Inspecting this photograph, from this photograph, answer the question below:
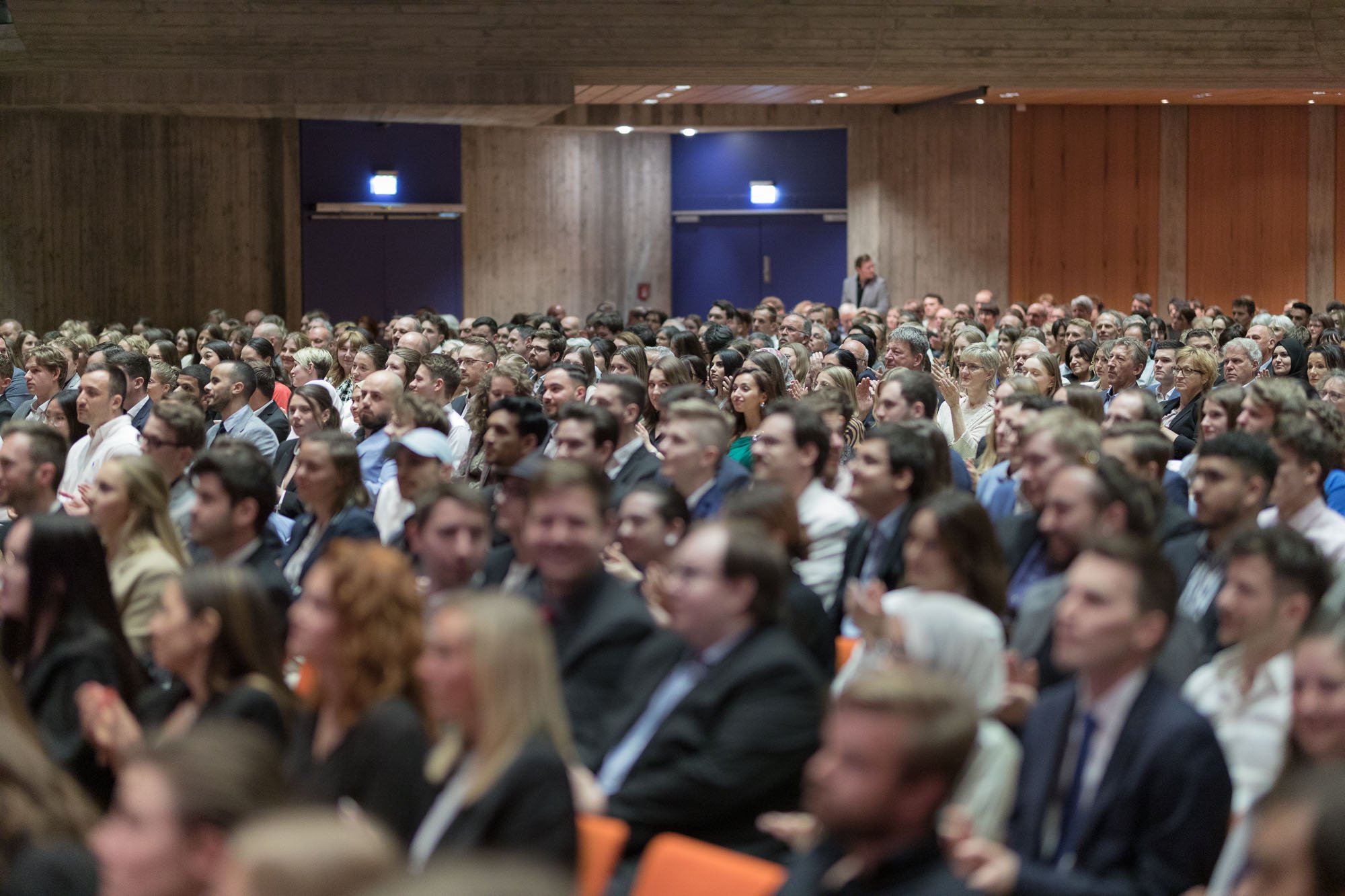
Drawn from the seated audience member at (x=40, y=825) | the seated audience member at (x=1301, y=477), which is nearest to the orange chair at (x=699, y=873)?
the seated audience member at (x=40, y=825)

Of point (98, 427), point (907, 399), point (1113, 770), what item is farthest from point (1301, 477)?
point (98, 427)

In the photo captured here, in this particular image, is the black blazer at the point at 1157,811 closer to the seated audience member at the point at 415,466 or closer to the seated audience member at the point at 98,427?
the seated audience member at the point at 415,466

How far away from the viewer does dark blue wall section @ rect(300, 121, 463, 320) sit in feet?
59.5

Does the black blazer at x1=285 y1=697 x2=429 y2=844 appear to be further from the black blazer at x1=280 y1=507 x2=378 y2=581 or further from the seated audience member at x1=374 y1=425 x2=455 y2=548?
the seated audience member at x1=374 y1=425 x2=455 y2=548

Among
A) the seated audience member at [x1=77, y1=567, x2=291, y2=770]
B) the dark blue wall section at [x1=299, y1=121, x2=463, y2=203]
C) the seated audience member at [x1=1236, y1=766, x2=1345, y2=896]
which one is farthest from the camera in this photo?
the dark blue wall section at [x1=299, y1=121, x2=463, y2=203]

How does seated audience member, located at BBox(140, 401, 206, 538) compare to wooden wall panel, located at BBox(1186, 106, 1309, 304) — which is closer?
seated audience member, located at BBox(140, 401, 206, 538)

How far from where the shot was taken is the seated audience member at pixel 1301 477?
5.04m

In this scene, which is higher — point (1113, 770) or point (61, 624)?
point (61, 624)

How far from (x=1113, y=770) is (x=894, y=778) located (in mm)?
771

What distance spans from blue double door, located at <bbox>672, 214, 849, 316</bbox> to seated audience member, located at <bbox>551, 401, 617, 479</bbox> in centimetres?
1467

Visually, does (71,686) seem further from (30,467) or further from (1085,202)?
(1085,202)

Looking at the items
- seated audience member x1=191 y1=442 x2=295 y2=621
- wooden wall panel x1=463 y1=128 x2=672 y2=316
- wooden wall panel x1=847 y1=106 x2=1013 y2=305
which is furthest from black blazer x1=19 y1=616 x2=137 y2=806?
wooden wall panel x1=847 y1=106 x2=1013 y2=305

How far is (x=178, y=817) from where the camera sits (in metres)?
2.40

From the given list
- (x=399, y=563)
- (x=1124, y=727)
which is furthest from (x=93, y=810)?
(x=1124, y=727)
